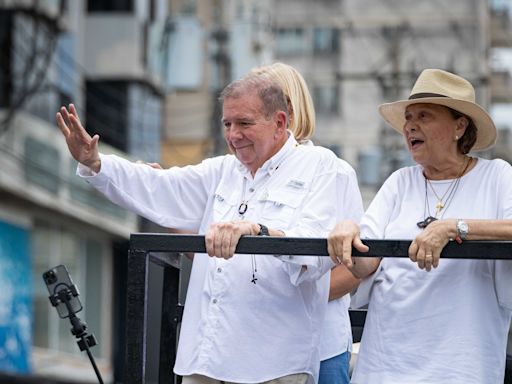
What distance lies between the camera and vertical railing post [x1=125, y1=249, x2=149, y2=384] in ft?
15.3

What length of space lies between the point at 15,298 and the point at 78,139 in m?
19.3

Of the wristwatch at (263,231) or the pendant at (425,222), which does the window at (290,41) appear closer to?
the pendant at (425,222)

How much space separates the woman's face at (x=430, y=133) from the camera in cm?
505

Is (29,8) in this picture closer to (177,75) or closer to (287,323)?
(177,75)

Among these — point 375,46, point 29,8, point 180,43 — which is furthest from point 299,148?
point 375,46

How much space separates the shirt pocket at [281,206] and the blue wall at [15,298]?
18.1m

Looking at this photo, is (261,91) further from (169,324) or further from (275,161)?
(169,324)

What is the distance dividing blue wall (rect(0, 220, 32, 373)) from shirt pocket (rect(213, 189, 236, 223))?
702 inches

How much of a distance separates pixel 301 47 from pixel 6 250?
74.9 ft

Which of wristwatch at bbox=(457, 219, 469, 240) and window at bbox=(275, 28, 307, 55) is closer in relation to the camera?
wristwatch at bbox=(457, 219, 469, 240)

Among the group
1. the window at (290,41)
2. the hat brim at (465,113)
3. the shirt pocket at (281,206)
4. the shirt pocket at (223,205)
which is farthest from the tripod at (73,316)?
the window at (290,41)

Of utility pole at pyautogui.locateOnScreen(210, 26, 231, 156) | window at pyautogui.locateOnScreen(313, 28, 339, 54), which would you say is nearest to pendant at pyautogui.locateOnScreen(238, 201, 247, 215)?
utility pole at pyautogui.locateOnScreen(210, 26, 231, 156)

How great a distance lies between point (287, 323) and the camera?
504 cm

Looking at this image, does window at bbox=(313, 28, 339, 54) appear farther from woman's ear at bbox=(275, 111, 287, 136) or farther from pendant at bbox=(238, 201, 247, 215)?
pendant at bbox=(238, 201, 247, 215)
